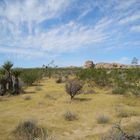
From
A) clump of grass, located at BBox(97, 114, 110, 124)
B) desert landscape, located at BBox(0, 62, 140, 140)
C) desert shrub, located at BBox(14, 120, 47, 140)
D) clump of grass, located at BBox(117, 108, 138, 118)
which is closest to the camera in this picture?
desert shrub, located at BBox(14, 120, 47, 140)

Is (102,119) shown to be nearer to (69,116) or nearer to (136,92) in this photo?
(69,116)

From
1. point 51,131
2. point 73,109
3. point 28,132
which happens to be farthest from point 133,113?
point 28,132

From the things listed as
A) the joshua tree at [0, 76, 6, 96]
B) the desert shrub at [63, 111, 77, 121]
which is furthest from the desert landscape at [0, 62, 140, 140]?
the joshua tree at [0, 76, 6, 96]

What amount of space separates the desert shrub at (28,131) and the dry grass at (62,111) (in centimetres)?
47

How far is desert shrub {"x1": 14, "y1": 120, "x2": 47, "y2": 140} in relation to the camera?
40.4ft

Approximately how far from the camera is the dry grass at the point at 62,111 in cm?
1337

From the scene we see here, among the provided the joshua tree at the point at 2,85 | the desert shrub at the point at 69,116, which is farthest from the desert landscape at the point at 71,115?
the joshua tree at the point at 2,85

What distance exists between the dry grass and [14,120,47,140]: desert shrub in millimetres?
475

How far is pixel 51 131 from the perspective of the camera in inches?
518

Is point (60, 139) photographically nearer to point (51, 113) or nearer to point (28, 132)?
point (28, 132)

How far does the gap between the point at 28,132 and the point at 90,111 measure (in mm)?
6313

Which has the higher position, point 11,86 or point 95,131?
point 11,86

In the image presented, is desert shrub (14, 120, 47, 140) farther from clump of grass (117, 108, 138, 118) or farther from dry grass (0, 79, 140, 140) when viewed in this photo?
clump of grass (117, 108, 138, 118)

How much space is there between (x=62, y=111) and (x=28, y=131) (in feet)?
17.9
